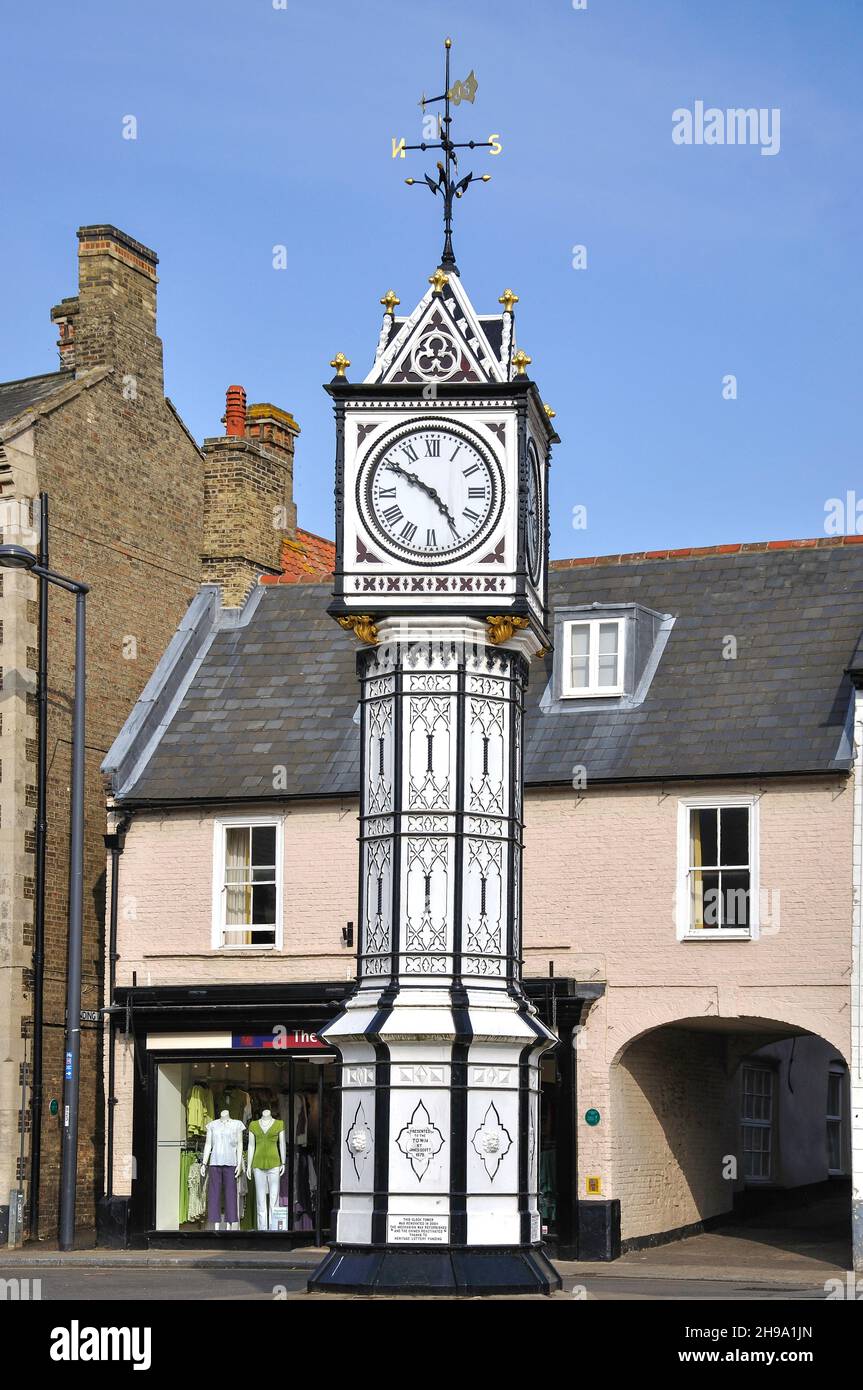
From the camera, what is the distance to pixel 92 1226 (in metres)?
29.5

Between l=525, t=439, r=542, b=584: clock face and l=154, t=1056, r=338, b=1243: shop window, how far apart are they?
10578 millimetres

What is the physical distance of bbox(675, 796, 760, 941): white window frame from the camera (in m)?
25.2

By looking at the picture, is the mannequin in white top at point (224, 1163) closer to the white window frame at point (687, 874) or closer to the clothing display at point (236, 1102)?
the clothing display at point (236, 1102)

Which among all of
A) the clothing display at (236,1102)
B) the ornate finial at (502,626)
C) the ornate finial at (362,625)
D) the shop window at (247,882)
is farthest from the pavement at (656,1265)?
the ornate finial at (502,626)

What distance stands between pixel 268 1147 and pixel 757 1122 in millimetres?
8649

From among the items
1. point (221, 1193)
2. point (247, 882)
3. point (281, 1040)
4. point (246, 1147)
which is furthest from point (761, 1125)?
point (247, 882)

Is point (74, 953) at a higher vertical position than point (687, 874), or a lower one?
lower

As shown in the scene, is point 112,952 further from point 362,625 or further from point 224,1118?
point 362,625

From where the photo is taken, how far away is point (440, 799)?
17.1 meters

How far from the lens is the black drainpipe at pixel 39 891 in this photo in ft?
91.7

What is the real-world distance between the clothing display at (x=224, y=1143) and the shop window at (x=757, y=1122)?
26.9ft

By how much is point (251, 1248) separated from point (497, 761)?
11834mm

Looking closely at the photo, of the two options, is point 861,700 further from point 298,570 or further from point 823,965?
point 298,570
